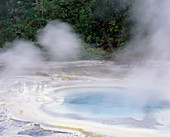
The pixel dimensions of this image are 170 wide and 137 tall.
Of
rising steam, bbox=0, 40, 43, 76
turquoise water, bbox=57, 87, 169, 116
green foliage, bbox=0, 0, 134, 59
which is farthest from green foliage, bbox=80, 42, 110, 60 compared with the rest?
turquoise water, bbox=57, 87, 169, 116

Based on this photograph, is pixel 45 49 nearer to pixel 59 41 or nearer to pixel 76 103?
pixel 59 41

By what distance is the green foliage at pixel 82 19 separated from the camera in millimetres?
9141

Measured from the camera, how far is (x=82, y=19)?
32.7ft

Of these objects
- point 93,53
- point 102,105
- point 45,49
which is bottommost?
point 102,105

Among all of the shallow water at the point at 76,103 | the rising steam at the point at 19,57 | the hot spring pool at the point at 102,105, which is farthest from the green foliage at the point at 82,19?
the hot spring pool at the point at 102,105

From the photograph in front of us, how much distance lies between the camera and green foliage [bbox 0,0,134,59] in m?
9.14

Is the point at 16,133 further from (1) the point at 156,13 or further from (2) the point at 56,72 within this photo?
(1) the point at 156,13

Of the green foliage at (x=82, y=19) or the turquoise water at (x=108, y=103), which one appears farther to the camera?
the green foliage at (x=82, y=19)

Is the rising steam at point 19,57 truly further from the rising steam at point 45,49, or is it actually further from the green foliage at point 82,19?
→ the green foliage at point 82,19

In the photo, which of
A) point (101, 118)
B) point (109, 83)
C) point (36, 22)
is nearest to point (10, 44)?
point (36, 22)

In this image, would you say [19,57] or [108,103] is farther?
[19,57]

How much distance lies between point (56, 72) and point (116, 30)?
11.9 ft

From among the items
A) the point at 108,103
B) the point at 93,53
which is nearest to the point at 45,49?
the point at 93,53

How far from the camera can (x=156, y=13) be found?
8.03 m
